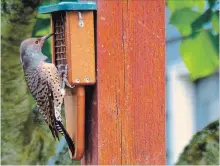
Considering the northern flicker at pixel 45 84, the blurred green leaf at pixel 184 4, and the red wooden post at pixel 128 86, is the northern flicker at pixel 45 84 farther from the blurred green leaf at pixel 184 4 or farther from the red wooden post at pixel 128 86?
the blurred green leaf at pixel 184 4

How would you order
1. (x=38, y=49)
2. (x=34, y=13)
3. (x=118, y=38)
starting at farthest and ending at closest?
1. (x=34, y=13)
2. (x=38, y=49)
3. (x=118, y=38)

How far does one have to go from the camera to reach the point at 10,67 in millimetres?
5012

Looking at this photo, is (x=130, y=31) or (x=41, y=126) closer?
(x=130, y=31)

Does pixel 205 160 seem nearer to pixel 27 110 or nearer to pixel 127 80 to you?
pixel 27 110

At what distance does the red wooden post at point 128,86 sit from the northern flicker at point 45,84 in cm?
12

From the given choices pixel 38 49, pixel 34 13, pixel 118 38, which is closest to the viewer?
pixel 118 38

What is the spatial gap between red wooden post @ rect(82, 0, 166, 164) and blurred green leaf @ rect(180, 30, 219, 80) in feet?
4.04

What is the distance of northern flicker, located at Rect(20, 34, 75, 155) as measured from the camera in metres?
3.90

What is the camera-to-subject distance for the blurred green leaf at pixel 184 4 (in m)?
5.22

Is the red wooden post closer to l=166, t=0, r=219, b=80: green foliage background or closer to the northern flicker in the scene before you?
the northern flicker

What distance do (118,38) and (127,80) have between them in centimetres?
16

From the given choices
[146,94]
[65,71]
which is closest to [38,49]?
[65,71]

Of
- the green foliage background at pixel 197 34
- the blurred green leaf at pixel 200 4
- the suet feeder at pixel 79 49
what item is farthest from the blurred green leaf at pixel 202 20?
the suet feeder at pixel 79 49

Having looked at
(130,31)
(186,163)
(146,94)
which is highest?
(130,31)
